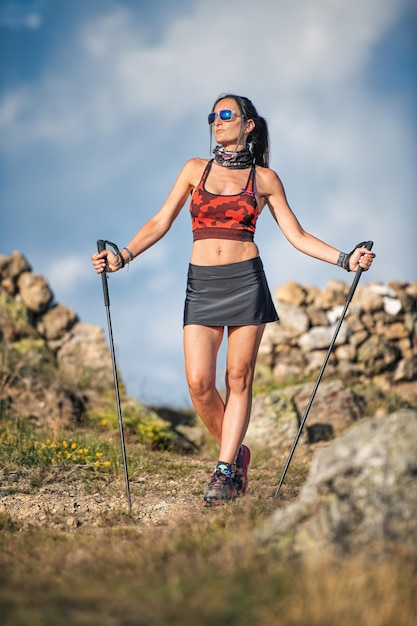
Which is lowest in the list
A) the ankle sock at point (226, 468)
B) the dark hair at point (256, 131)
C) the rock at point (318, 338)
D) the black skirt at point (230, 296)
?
the ankle sock at point (226, 468)

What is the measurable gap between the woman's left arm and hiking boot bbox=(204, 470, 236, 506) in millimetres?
1792

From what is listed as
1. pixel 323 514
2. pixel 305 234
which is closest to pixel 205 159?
pixel 305 234

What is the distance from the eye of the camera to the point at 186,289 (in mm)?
5668

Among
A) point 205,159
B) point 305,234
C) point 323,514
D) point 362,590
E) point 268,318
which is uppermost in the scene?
point 205,159

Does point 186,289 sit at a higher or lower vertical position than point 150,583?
higher

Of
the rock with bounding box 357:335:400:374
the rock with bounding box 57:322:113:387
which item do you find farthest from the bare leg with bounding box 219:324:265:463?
Result: the rock with bounding box 357:335:400:374

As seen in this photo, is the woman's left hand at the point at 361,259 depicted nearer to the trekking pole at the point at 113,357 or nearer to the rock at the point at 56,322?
the trekking pole at the point at 113,357

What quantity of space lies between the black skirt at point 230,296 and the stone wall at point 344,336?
6.69 metres

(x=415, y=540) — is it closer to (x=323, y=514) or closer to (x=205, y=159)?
(x=323, y=514)

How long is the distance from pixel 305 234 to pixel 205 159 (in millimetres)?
970

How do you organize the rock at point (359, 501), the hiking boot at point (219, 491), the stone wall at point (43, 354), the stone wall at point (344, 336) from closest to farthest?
the rock at point (359, 501)
the hiking boot at point (219, 491)
the stone wall at point (43, 354)
the stone wall at point (344, 336)

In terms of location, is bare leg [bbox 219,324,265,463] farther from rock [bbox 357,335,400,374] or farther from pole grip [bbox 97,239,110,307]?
rock [bbox 357,335,400,374]

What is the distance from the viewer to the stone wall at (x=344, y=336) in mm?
12203

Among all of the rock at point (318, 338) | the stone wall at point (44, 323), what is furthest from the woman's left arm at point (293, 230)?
the rock at point (318, 338)
